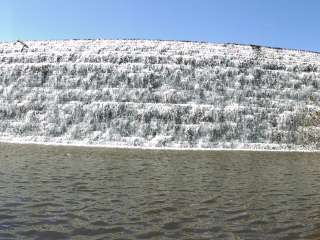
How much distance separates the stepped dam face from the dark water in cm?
1601

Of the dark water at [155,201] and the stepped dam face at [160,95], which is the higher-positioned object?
the stepped dam face at [160,95]

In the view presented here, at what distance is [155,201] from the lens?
15781mm

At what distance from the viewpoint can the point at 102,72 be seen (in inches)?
1859

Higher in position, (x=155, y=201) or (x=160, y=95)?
(x=160, y=95)

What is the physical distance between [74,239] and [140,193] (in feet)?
19.0

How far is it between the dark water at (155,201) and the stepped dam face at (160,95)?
1601cm

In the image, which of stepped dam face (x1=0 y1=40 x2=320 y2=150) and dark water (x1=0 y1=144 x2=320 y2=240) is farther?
stepped dam face (x1=0 y1=40 x2=320 y2=150)

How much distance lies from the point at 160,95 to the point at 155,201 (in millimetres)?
29433

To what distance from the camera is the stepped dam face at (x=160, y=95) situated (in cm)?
4219

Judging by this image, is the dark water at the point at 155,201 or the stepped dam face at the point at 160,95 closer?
the dark water at the point at 155,201

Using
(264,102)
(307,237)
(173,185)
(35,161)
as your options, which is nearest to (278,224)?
(307,237)

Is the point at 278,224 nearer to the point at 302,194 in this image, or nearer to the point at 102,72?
the point at 302,194

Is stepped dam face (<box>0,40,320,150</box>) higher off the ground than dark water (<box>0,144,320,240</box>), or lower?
higher

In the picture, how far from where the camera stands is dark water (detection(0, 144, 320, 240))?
1233cm
